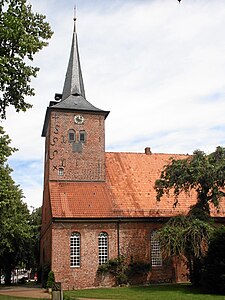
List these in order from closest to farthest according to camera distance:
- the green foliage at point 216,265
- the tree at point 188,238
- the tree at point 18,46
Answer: the tree at point 18,46, the green foliage at point 216,265, the tree at point 188,238

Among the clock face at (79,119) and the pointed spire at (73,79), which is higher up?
the pointed spire at (73,79)

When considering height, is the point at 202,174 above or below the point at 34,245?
above

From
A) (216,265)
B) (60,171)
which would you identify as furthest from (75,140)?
(216,265)

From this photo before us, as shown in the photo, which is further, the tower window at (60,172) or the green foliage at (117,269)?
the tower window at (60,172)

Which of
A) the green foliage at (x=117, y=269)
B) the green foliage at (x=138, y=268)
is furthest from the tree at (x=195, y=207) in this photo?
the green foliage at (x=117, y=269)

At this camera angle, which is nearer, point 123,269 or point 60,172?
point 123,269

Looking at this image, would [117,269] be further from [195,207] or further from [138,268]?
[195,207]

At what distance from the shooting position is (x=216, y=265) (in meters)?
23.2

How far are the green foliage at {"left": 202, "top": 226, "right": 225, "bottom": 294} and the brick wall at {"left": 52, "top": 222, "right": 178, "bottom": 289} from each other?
24.3 feet

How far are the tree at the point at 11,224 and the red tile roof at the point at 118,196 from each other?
3597mm

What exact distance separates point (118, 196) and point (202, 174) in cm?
891

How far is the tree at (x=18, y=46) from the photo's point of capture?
13.3 metres

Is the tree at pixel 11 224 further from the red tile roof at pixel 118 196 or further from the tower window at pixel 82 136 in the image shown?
the tower window at pixel 82 136

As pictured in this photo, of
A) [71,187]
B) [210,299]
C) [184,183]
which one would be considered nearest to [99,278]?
[71,187]
